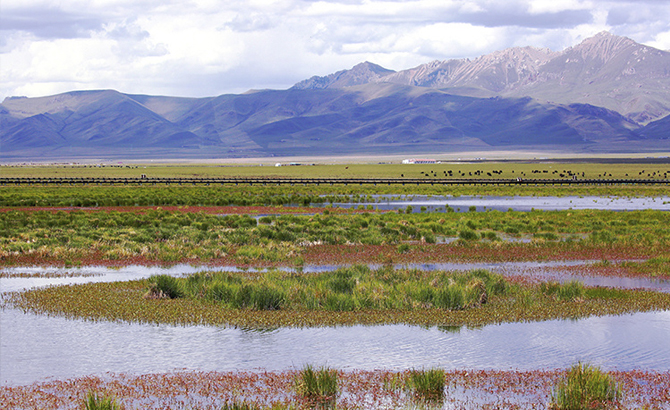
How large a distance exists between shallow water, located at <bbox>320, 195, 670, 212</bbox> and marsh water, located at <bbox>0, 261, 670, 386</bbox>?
36.5m

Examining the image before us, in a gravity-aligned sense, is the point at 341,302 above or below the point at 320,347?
above

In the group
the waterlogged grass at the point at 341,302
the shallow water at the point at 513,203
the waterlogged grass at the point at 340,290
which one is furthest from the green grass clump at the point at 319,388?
the shallow water at the point at 513,203

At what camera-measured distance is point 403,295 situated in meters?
19.8

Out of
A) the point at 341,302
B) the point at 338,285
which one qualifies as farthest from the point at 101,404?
the point at 338,285

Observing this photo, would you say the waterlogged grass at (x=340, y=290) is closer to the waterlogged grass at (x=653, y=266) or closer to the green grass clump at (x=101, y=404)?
the waterlogged grass at (x=653, y=266)

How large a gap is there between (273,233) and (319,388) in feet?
71.3

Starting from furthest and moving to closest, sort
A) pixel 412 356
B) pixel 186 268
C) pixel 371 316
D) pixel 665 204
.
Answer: pixel 665 204 → pixel 186 268 → pixel 371 316 → pixel 412 356

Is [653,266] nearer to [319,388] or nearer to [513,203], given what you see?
[319,388]

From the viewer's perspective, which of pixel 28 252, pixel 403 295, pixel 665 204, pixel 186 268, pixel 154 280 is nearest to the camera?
pixel 403 295

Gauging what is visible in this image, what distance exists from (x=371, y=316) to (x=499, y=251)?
44.1 feet

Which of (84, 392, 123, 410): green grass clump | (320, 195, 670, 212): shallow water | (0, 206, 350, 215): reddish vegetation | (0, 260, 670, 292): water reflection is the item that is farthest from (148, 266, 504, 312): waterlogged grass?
(320, 195, 670, 212): shallow water

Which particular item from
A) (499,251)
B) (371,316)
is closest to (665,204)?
(499,251)

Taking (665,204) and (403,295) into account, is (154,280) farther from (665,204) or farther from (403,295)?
(665,204)

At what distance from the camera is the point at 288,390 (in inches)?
506
